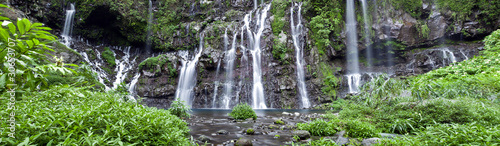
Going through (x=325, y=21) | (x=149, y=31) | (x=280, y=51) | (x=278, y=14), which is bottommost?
(x=280, y=51)

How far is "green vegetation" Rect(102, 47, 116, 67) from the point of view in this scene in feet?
84.6

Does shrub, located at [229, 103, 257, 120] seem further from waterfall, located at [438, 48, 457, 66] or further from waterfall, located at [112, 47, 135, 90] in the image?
waterfall, located at [438, 48, 457, 66]

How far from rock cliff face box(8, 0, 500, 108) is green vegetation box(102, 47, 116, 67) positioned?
8.72ft

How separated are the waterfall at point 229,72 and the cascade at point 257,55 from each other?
204 cm

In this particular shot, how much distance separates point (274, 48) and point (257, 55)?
1950 millimetres

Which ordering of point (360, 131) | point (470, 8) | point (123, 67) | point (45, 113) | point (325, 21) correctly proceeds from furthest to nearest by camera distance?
1. point (123, 67)
2. point (325, 21)
3. point (470, 8)
4. point (360, 131)
5. point (45, 113)

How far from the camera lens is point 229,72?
23438mm

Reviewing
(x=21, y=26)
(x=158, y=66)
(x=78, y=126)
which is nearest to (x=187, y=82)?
(x=158, y=66)

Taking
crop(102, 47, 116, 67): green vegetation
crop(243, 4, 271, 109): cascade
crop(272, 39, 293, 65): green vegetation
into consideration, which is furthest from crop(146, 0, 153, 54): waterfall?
crop(272, 39, 293, 65): green vegetation

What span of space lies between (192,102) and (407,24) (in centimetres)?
2442

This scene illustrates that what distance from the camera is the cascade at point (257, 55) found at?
21234 mm

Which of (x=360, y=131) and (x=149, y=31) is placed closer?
(x=360, y=131)

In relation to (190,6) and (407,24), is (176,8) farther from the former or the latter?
(407,24)

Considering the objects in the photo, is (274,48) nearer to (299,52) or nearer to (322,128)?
(299,52)
